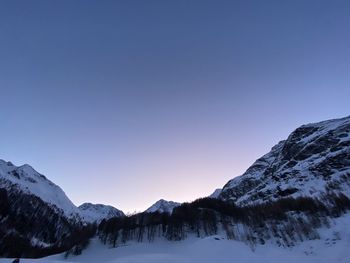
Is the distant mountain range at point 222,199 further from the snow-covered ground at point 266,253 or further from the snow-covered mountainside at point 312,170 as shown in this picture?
the snow-covered ground at point 266,253

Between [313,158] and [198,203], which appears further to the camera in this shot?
[313,158]

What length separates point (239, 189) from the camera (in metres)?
141

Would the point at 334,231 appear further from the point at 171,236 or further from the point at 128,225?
the point at 128,225

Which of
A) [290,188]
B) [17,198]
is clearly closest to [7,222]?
[17,198]

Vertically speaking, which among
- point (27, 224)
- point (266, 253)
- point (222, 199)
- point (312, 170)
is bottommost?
point (266, 253)

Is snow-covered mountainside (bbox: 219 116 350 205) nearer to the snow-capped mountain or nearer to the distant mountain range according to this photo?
the distant mountain range

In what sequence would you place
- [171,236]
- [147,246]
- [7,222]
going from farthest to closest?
[7,222] < [171,236] < [147,246]

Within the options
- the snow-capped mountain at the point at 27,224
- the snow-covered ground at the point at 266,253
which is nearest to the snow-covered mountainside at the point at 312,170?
the snow-covered ground at the point at 266,253

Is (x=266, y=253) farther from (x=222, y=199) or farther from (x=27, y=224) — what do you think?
(x=27, y=224)

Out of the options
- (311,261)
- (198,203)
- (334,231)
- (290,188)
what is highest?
(290,188)

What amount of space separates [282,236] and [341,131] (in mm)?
81685

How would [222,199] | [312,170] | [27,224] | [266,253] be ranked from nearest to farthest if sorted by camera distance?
[266,253], [312,170], [222,199], [27,224]

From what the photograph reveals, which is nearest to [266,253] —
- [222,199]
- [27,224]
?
[222,199]

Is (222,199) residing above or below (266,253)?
above
